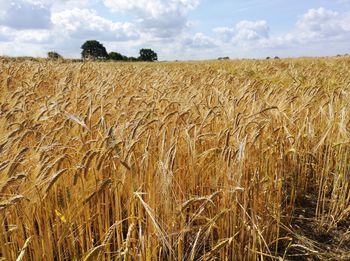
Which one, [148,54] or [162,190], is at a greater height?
[148,54]

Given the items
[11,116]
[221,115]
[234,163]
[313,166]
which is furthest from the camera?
[313,166]

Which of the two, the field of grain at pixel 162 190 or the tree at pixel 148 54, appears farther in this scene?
the tree at pixel 148 54

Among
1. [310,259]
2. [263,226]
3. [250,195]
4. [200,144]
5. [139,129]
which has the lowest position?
[310,259]

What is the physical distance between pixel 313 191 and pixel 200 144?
1.19 m

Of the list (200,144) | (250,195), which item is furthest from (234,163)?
(200,144)

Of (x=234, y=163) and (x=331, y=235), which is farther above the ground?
(x=234, y=163)

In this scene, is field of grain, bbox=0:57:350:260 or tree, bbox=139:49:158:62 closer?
field of grain, bbox=0:57:350:260

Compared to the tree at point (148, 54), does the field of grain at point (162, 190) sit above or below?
below

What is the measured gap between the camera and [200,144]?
8.85 feet

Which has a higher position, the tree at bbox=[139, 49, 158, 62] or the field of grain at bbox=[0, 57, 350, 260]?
the tree at bbox=[139, 49, 158, 62]

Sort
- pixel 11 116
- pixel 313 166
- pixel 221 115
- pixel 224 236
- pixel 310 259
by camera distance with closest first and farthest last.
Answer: pixel 224 236 → pixel 310 259 → pixel 11 116 → pixel 221 115 → pixel 313 166

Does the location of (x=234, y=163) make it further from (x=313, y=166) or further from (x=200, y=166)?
(x=313, y=166)

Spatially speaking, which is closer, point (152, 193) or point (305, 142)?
point (152, 193)

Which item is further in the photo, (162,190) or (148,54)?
(148,54)
